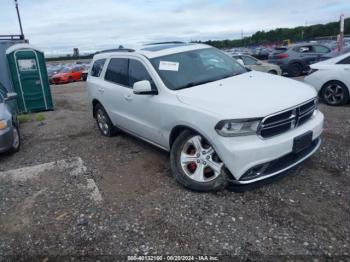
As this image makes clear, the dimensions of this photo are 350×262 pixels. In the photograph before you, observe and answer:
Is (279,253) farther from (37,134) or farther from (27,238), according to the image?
(37,134)

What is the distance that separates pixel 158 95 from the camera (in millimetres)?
4312

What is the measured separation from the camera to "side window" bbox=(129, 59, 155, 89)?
4666 mm

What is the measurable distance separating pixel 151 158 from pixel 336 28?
74.0 meters

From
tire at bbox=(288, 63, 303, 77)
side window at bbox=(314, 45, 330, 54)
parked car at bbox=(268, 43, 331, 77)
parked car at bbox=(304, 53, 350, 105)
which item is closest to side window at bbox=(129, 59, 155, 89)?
parked car at bbox=(304, 53, 350, 105)

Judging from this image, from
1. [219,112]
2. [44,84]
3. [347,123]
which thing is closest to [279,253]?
[219,112]

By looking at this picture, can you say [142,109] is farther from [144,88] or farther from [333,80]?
[333,80]

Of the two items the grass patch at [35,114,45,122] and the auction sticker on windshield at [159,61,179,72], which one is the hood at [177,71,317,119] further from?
the grass patch at [35,114,45,122]

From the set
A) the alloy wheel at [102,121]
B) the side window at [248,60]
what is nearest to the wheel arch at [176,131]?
the alloy wheel at [102,121]

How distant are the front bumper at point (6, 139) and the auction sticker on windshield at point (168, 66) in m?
2.97

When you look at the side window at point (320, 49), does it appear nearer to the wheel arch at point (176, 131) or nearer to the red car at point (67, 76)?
the wheel arch at point (176, 131)

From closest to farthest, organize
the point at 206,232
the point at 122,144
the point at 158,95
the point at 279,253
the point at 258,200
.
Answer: the point at 279,253, the point at 206,232, the point at 258,200, the point at 158,95, the point at 122,144

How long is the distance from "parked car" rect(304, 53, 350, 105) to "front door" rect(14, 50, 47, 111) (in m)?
8.14

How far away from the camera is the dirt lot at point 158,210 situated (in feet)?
9.91

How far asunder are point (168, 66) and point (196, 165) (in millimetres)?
1488
